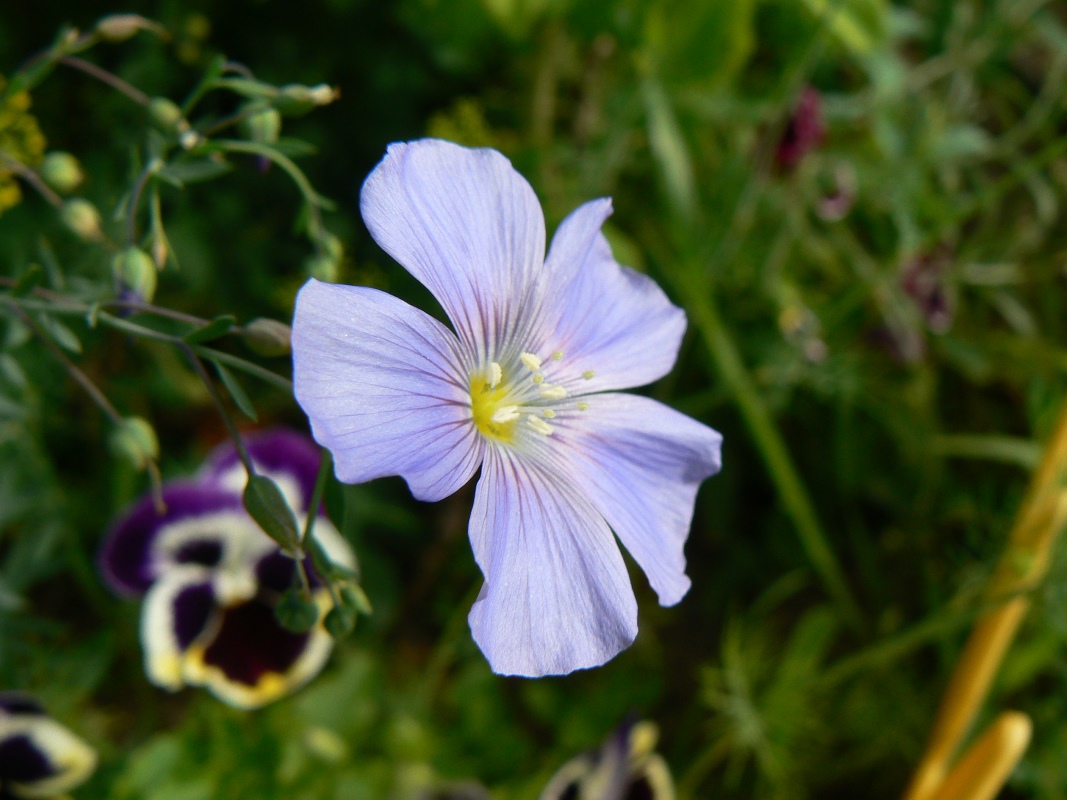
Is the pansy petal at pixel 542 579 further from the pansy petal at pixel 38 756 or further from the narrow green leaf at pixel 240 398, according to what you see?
the pansy petal at pixel 38 756

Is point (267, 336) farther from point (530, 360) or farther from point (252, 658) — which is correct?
point (252, 658)

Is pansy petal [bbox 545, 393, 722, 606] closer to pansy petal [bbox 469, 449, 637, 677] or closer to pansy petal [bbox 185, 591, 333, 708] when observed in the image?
pansy petal [bbox 469, 449, 637, 677]

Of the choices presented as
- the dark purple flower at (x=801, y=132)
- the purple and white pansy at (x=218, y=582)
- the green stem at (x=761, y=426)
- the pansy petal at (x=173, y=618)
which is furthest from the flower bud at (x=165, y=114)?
the dark purple flower at (x=801, y=132)

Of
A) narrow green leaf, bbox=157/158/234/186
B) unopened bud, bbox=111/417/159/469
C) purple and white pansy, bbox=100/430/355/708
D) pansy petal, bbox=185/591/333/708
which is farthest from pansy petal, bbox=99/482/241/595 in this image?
narrow green leaf, bbox=157/158/234/186

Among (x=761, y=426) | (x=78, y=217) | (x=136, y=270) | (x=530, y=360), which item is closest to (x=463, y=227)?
(x=530, y=360)

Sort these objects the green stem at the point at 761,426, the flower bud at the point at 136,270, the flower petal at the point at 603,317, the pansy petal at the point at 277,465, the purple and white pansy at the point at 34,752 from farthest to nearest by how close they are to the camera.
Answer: the green stem at the point at 761,426 → the pansy petal at the point at 277,465 → the purple and white pansy at the point at 34,752 → the flower petal at the point at 603,317 → the flower bud at the point at 136,270
